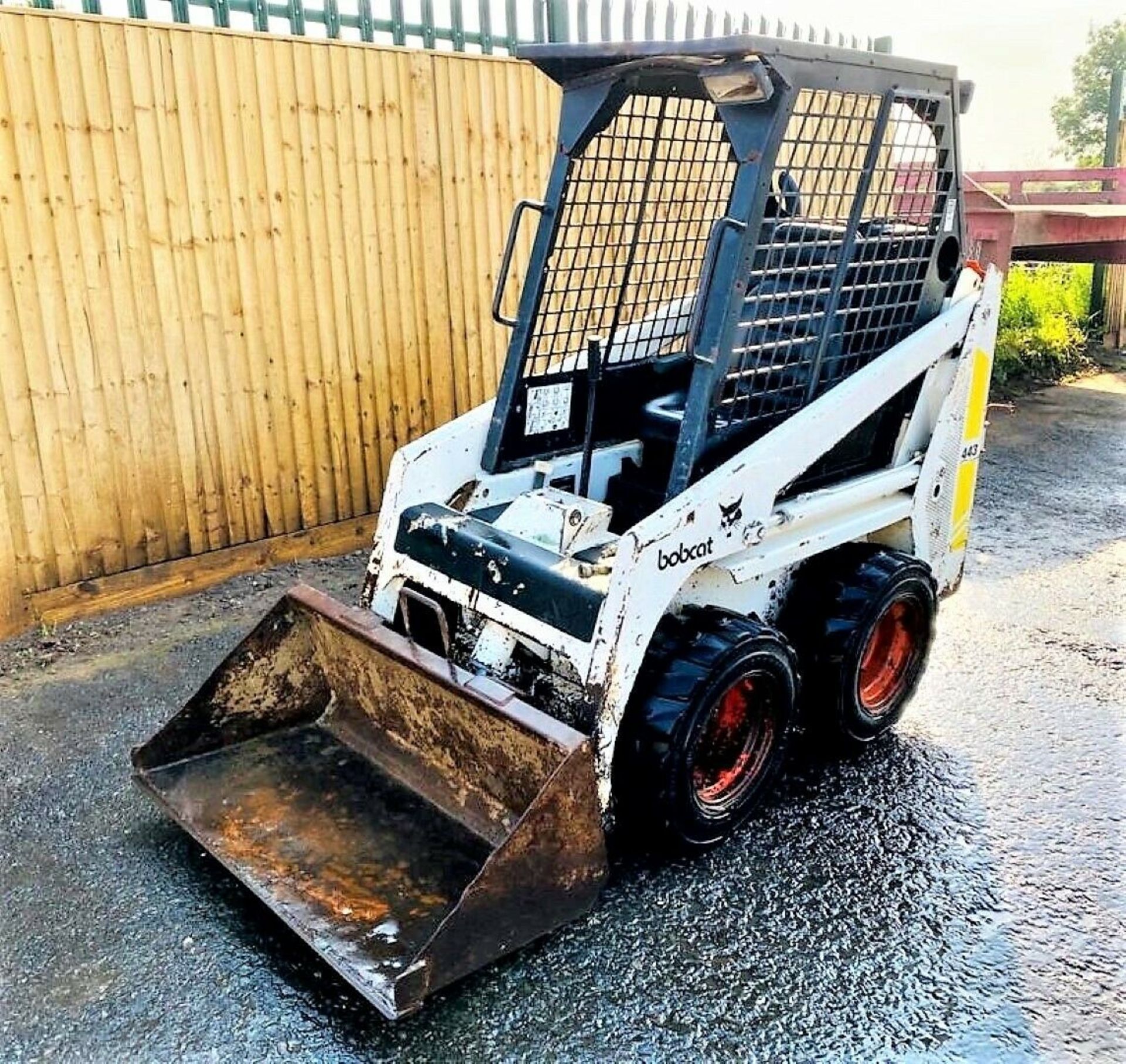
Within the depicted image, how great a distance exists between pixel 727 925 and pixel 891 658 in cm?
149

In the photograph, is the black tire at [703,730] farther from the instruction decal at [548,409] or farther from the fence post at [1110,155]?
the fence post at [1110,155]

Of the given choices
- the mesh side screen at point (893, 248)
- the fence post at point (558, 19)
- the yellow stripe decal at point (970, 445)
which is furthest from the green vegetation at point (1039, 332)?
the mesh side screen at point (893, 248)

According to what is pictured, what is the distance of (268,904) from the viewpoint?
2.81 m

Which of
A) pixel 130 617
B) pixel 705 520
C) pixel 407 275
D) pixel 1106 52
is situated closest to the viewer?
pixel 705 520

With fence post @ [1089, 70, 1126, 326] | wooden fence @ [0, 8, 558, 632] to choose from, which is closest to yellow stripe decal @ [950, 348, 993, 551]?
wooden fence @ [0, 8, 558, 632]

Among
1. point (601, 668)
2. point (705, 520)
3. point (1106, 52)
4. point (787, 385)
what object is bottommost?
point (601, 668)

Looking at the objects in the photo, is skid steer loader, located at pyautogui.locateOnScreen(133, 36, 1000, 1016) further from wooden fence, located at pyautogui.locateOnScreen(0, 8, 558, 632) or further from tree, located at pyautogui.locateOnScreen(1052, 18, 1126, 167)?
tree, located at pyautogui.locateOnScreen(1052, 18, 1126, 167)

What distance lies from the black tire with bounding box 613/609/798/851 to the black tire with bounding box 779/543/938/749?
0.33 m

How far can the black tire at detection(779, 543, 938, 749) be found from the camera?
145 inches

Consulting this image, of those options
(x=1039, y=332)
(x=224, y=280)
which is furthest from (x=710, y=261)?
(x=1039, y=332)

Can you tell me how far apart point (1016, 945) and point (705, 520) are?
1431mm

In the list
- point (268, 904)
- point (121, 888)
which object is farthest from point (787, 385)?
point (121, 888)

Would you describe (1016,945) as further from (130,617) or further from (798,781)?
(130,617)

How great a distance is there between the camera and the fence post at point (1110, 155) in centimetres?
1159
